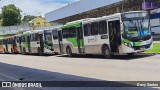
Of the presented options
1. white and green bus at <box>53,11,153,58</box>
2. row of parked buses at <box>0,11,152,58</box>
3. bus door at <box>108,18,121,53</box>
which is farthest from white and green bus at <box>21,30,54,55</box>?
bus door at <box>108,18,121,53</box>

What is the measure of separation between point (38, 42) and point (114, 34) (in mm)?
17159

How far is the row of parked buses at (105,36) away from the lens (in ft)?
68.7

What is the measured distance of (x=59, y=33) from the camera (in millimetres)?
31766

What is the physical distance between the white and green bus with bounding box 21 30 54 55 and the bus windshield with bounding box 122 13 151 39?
14.0 meters

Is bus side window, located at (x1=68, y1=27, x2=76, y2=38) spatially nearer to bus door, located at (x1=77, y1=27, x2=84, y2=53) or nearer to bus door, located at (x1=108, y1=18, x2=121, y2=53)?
bus door, located at (x1=77, y1=27, x2=84, y2=53)

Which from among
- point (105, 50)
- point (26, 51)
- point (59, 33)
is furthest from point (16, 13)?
point (105, 50)

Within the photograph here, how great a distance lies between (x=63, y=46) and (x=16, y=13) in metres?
101

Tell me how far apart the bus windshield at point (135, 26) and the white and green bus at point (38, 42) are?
14.0m

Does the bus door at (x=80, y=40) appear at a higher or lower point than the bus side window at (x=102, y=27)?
lower

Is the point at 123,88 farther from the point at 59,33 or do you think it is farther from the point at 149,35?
the point at 59,33

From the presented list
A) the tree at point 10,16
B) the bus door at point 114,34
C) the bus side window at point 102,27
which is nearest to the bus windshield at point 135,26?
the bus door at point 114,34

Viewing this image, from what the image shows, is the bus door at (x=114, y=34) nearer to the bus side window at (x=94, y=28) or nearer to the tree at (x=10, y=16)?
the bus side window at (x=94, y=28)

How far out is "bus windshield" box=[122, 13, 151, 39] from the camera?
20906 mm

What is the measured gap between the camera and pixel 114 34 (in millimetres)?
21875
